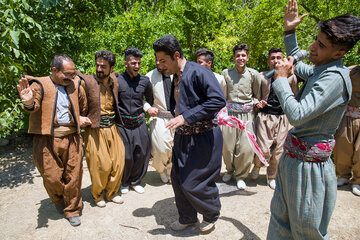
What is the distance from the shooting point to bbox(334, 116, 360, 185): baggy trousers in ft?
13.0

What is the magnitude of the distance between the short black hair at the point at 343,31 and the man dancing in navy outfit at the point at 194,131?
1.09 m

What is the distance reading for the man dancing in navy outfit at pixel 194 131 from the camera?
2.56m

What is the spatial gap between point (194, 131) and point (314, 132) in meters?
1.20

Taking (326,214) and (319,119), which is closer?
(319,119)

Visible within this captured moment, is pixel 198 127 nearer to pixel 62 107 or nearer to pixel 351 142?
pixel 62 107

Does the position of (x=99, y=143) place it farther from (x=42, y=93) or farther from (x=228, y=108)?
(x=228, y=108)

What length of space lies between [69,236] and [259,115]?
319 cm

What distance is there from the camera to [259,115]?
14.0 feet

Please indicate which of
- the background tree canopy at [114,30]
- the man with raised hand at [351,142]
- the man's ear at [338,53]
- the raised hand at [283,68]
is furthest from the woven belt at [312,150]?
the background tree canopy at [114,30]

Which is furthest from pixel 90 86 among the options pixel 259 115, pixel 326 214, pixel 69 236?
pixel 326 214

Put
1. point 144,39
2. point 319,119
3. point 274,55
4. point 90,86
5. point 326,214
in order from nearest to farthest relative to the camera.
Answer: point 319,119, point 326,214, point 90,86, point 274,55, point 144,39

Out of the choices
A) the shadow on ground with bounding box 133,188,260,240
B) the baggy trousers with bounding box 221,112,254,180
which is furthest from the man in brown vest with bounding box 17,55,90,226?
the baggy trousers with bounding box 221,112,254,180

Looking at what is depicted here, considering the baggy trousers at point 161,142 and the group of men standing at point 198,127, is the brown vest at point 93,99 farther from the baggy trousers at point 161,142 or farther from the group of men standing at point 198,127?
the baggy trousers at point 161,142

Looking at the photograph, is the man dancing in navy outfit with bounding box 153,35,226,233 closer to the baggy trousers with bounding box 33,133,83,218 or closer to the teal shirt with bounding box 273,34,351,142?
the teal shirt with bounding box 273,34,351,142
